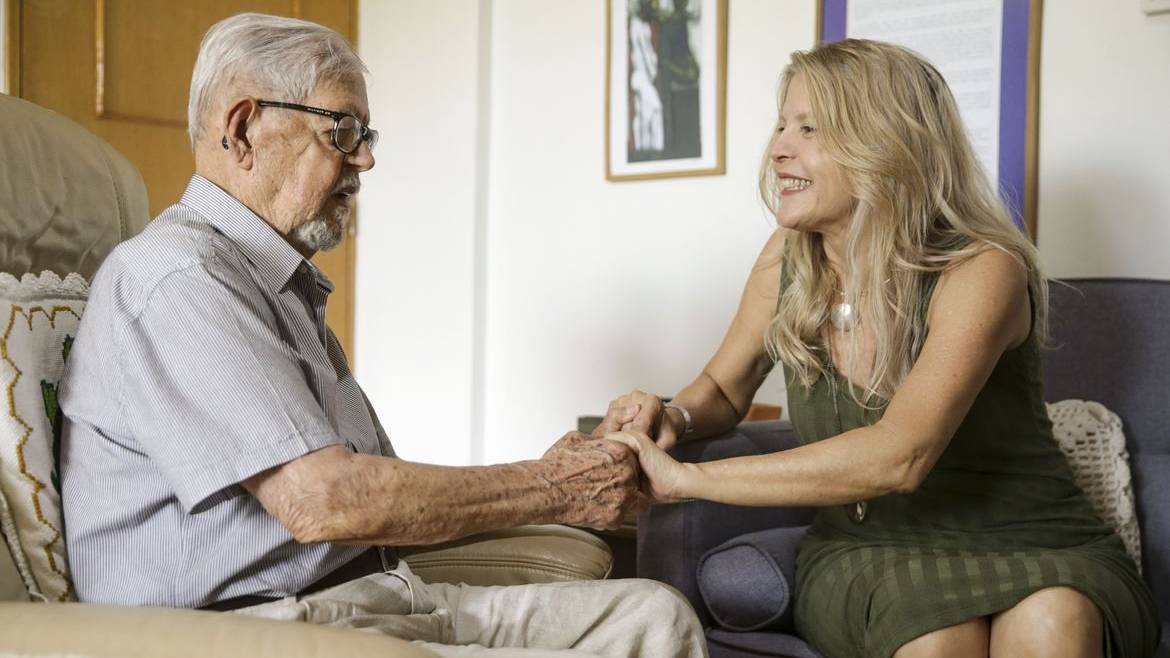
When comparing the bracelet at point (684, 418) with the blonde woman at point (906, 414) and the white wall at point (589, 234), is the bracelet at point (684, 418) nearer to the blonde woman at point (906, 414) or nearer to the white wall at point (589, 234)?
the blonde woman at point (906, 414)

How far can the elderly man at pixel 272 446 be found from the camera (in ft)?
3.74

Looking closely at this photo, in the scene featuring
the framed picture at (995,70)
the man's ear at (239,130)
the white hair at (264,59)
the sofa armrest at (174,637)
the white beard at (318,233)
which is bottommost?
the sofa armrest at (174,637)

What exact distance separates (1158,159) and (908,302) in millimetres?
1189

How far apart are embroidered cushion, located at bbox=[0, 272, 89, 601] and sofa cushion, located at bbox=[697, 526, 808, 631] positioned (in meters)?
0.93

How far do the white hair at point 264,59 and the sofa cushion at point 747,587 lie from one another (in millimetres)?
935

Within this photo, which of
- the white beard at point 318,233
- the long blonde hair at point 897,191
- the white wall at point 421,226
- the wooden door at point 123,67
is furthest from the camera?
the white wall at point 421,226

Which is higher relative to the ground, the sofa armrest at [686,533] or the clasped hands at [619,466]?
the clasped hands at [619,466]

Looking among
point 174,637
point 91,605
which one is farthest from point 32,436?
point 174,637

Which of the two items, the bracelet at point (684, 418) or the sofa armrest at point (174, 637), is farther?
the bracelet at point (684, 418)

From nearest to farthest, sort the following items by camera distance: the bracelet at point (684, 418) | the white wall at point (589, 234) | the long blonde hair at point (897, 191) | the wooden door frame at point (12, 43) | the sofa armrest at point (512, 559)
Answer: the sofa armrest at point (512, 559) → the long blonde hair at point (897, 191) → the bracelet at point (684, 418) → the wooden door frame at point (12, 43) → the white wall at point (589, 234)

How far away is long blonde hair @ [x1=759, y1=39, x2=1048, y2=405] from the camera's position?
66.9 inches

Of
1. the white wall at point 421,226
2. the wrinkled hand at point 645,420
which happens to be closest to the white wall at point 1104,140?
the wrinkled hand at point 645,420

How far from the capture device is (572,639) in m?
1.41

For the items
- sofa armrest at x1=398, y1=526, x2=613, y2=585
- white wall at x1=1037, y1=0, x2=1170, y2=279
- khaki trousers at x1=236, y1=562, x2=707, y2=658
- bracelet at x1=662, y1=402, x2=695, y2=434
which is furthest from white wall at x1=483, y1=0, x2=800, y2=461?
khaki trousers at x1=236, y1=562, x2=707, y2=658
